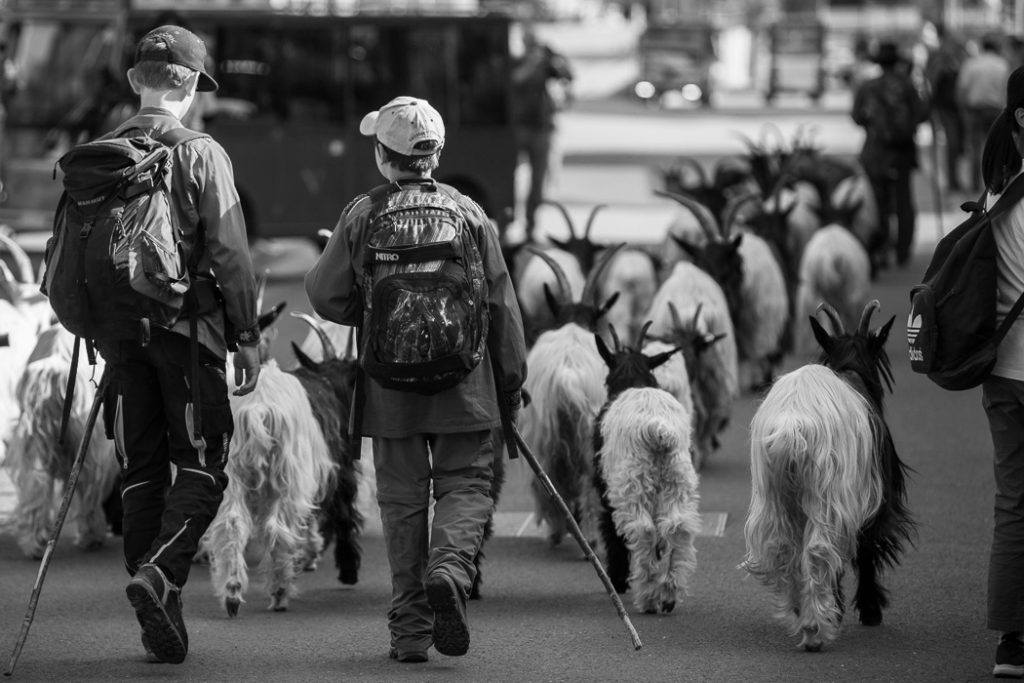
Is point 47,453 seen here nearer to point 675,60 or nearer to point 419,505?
point 419,505

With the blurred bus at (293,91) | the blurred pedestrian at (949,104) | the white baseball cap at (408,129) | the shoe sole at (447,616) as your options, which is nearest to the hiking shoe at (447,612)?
the shoe sole at (447,616)

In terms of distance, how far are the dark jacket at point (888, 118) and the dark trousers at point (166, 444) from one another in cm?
1132

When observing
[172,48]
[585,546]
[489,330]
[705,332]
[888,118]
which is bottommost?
[585,546]

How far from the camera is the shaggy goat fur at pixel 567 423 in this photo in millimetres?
7309

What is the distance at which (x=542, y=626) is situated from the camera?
249 inches

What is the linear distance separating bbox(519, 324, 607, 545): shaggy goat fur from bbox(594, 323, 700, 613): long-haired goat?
489mm

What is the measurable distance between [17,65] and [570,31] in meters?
47.2

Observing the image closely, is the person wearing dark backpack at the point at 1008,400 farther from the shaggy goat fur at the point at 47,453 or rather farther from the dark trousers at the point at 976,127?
the dark trousers at the point at 976,127

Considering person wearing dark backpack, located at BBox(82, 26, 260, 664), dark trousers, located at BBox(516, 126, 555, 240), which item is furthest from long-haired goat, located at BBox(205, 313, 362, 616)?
dark trousers, located at BBox(516, 126, 555, 240)

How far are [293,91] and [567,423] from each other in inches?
426

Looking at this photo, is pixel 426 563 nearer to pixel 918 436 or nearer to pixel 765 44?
pixel 918 436

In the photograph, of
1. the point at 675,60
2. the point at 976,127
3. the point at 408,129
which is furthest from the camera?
the point at 675,60

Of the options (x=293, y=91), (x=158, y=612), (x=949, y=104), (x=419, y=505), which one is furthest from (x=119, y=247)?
(x=949, y=104)

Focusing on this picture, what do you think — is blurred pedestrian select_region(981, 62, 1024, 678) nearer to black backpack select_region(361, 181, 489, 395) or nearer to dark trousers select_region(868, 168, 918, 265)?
black backpack select_region(361, 181, 489, 395)
